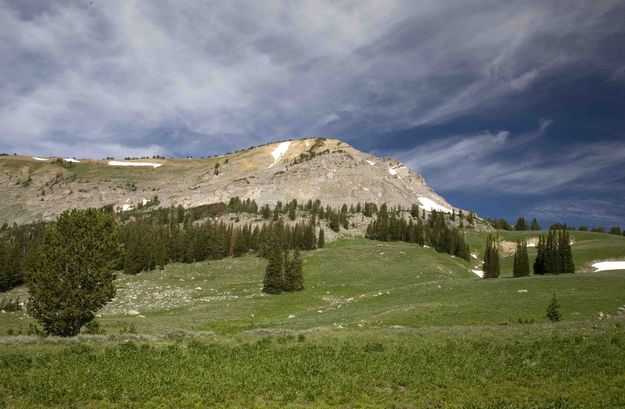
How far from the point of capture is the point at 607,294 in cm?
4275

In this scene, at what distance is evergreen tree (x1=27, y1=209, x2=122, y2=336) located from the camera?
31406 millimetres

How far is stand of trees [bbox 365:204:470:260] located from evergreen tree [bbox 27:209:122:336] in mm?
98383

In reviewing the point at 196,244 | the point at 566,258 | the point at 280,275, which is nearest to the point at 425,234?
the point at 566,258

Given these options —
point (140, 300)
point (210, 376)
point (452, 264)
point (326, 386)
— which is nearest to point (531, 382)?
point (326, 386)

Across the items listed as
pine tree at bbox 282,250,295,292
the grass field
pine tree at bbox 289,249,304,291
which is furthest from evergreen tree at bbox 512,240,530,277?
pine tree at bbox 282,250,295,292

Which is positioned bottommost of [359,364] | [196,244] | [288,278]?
[288,278]

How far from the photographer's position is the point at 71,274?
3159 centimetres

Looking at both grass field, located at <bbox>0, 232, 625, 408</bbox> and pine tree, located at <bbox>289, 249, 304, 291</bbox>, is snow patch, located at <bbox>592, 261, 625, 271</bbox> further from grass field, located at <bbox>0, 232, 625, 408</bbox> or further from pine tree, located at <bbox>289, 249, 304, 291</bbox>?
pine tree, located at <bbox>289, 249, 304, 291</bbox>

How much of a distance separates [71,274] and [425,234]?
110 meters

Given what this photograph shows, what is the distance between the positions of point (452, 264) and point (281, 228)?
166 ft

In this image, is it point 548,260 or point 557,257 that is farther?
point 548,260

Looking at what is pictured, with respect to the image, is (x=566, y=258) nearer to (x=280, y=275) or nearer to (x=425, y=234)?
(x=280, y=275)

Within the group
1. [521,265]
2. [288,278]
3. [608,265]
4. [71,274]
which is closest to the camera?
[71,274]

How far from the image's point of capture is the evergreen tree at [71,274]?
31.4 m
